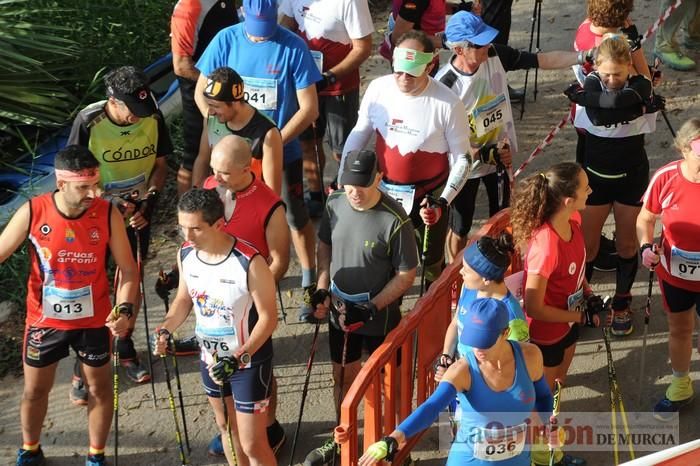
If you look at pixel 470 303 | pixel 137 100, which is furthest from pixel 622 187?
pixel 137 100

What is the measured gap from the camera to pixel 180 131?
397 inches

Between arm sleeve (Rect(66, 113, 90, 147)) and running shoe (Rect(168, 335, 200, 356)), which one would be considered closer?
arm sleeve (Rect(66, 113, 90, 147))

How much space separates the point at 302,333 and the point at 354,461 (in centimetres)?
239

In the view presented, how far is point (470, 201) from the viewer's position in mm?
7500

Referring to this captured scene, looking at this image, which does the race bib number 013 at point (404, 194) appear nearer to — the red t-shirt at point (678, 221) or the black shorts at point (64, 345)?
the red t-shirt at point (678, 221)

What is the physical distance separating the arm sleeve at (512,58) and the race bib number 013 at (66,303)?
3375 millimetres

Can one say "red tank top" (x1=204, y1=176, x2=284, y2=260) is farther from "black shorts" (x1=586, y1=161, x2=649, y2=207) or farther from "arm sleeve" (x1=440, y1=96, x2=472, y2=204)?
"black shorts" (x1=586, y1=161, x2=649, y2=207)

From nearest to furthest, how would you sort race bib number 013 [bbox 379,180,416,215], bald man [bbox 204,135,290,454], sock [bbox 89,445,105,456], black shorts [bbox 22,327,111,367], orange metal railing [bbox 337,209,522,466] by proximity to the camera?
1. orange metal railing [bbox 337,209,522,466]
2. bald man [bbox 204,135,290,454]
3. black shorts [bbox 22,327,111,367]
4. sock [bbox 89,445,105,456]
5. race bib number 013 [bbox 379,180,416,215]

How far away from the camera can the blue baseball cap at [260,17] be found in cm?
706

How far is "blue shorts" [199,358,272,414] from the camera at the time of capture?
5625mm

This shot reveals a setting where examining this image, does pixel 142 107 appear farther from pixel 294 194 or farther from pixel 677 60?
pixel 677 60

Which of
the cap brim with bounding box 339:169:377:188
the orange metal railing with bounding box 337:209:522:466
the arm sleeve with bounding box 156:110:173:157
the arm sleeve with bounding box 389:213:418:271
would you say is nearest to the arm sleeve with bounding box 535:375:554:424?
the orange metal railing with bounding box 337:209:522:466

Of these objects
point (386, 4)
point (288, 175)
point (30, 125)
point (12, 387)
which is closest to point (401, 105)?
point (288, 175)

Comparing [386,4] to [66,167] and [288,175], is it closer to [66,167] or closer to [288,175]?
[288,175]
